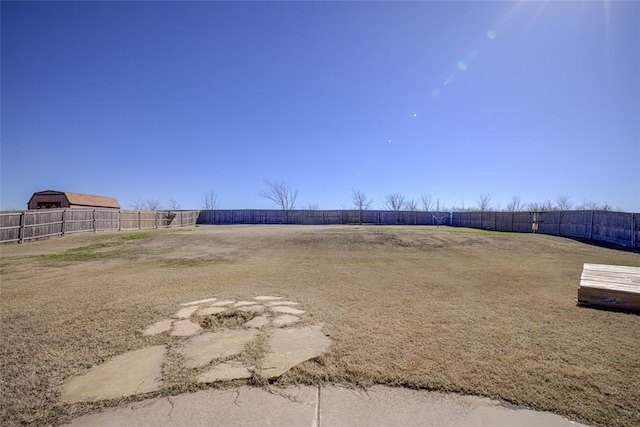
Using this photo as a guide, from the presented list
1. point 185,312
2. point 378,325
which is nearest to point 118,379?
point 185,312

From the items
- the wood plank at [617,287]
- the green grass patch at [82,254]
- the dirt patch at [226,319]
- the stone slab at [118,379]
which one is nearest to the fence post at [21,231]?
the green grass patch at [82,254]

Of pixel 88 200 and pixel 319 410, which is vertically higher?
pixel 88 200

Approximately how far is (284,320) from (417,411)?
1.70 meters

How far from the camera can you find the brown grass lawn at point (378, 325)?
1.88m

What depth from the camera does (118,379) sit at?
1984 mm

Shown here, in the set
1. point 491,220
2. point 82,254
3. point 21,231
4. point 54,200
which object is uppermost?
point 54,200

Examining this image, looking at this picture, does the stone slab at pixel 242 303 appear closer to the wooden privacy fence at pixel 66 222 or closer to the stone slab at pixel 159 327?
the stone slab at pixel 159 327

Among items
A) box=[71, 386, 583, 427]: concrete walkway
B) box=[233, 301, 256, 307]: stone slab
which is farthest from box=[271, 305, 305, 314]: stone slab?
box=[71, 386, 583, 427]: concrete walkway

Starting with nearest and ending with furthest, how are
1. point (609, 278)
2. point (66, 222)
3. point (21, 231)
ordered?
point (609, 278), point (21, 231), point (66, 222)

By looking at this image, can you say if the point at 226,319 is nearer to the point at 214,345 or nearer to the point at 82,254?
the point at 214,345

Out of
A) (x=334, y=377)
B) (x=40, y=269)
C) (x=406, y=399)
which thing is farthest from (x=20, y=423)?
(x=40, y=269)

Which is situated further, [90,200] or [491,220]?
[90,200]

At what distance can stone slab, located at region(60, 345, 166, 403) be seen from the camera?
182cm

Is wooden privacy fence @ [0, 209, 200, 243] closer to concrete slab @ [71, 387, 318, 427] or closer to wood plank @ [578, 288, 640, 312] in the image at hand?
concrete slab @ [71, 387, 318, 427]
